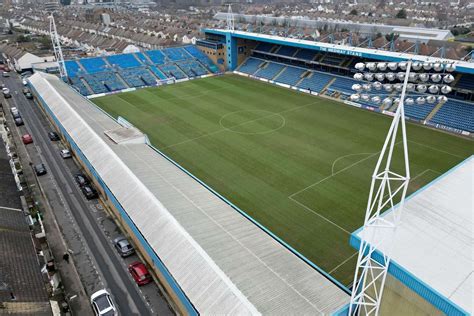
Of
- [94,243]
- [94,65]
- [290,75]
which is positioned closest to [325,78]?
[290,75]

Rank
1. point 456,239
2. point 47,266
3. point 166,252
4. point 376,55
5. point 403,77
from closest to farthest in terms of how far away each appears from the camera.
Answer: point 403,77, point 456,239, point 166,252, point 47,266, point 376,55

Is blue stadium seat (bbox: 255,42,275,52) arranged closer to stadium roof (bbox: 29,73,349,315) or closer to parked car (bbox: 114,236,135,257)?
stadium roof (bbox: 29,73,349,315)

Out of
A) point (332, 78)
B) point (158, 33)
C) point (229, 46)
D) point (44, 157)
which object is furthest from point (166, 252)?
point (158, 33)

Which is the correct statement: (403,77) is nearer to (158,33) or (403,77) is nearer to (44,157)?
(44,157)

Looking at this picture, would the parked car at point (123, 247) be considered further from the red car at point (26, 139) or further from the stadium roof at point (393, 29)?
the stadium roof at point (393, 29)

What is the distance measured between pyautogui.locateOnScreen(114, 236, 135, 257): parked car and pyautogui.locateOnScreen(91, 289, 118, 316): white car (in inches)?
145

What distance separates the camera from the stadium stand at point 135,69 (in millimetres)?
60175

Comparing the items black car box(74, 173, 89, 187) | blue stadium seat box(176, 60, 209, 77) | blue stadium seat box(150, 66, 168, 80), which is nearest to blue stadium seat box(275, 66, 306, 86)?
blue stadium seat box(176, 60, 209, 77)

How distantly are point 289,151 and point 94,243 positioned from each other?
22.0m

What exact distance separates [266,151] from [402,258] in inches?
933

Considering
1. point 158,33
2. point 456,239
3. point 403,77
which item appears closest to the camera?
point 403,77

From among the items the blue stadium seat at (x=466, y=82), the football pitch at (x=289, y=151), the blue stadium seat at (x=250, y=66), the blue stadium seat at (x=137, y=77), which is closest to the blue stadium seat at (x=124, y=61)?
the blue stadium seat at (x=137, y=77)

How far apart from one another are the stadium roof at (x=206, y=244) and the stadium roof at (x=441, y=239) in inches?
148

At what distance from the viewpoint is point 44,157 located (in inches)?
1455
